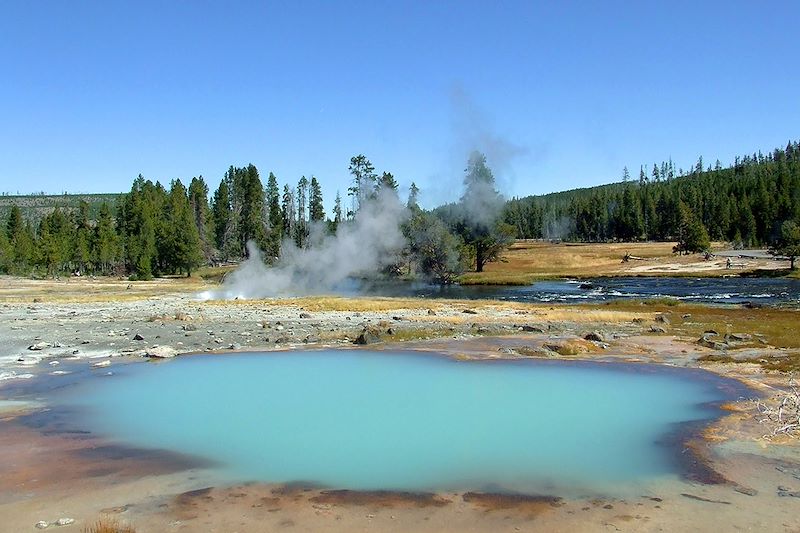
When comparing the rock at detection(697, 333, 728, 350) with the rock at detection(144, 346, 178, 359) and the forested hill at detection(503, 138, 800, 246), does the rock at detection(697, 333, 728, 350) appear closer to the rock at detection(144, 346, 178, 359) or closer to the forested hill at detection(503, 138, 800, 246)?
the rock at detection(144, 346, 178, 359)

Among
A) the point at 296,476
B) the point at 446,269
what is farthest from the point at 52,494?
the point at 446,269

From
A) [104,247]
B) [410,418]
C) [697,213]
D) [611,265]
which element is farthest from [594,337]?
[697,213]

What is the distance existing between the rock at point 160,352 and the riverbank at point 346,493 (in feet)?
0.39

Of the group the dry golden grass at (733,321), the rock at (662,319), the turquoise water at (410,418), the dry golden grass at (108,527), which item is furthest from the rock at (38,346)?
the rock at (662,319)

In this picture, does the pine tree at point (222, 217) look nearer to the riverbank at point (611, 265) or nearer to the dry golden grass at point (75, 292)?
the dry golden grass at point (75, 292)

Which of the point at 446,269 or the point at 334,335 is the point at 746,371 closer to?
the point at 334,335

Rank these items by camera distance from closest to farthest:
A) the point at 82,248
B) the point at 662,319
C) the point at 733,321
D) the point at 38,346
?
the point at 38,346, the point at 662,319, the point at 733,321, the point at 82,248

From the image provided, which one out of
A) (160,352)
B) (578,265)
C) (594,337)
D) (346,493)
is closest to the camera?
(346,493)

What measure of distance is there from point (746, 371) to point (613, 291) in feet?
145

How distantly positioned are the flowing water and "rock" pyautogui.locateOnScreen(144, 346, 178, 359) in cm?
3379

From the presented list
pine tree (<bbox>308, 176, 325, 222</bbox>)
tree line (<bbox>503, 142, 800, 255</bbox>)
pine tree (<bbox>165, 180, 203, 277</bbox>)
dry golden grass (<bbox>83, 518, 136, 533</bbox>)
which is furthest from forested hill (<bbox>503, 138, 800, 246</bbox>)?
dry golden grass (<bbox>83, 518, 136, 533</bbox>)

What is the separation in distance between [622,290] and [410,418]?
53.7 metres

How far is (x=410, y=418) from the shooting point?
1505 centimetres

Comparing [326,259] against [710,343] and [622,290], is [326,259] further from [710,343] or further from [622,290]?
[710,343]
